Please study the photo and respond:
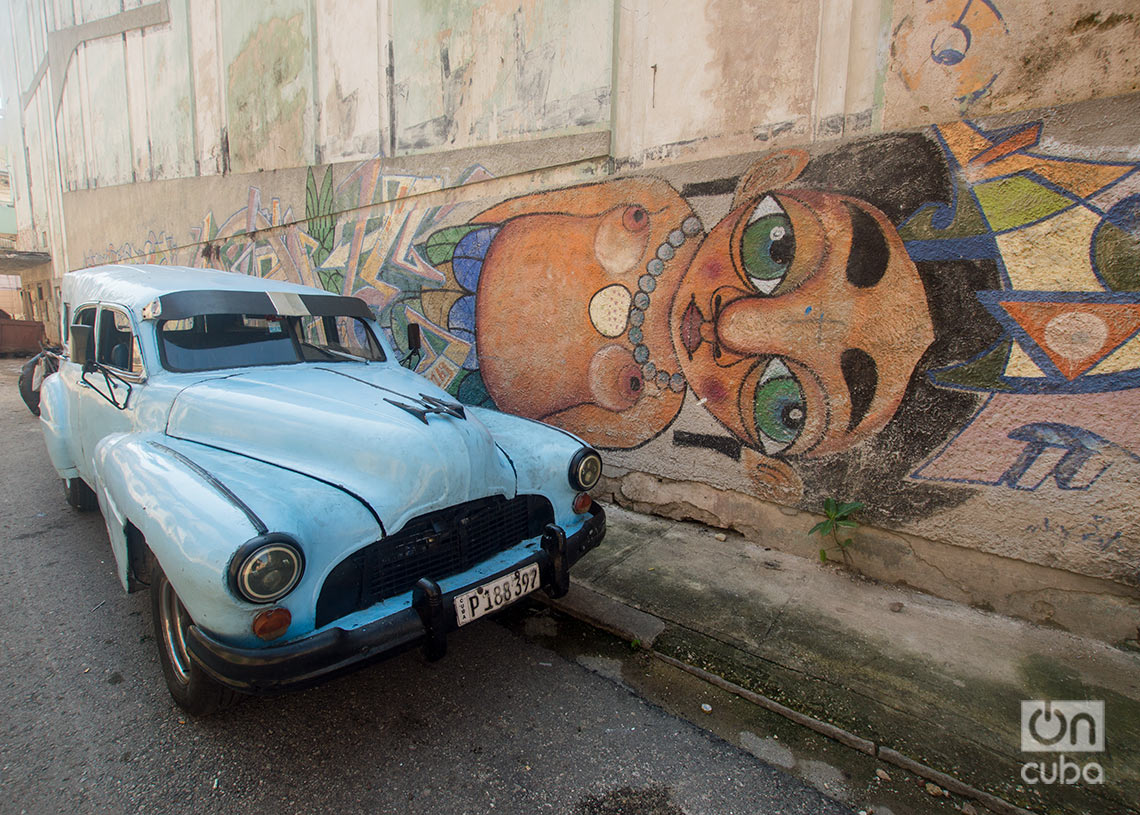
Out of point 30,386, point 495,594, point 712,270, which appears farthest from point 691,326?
point 30,386

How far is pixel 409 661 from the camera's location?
2.62 metres

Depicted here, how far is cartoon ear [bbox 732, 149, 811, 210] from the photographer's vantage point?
349 cm

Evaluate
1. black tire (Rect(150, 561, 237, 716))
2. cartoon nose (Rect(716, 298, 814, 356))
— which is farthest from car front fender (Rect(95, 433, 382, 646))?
cartoon nose (Rect(716, 298, 814, 356))

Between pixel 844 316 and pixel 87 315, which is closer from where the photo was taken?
pixel 844 316

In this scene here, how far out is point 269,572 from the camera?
177 cm

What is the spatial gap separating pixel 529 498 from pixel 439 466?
615 mm

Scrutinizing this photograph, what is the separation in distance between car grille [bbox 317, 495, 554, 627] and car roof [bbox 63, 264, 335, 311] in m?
2.01

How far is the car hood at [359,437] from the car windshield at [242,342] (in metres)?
0.28

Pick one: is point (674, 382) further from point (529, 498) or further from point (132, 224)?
point (132, 224)

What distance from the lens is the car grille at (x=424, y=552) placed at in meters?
2.06

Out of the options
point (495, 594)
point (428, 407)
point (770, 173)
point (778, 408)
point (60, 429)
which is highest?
A: point (770, 173)

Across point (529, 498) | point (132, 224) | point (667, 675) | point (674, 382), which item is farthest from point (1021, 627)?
point (132, 224)

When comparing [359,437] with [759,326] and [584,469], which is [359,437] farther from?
[759,326]

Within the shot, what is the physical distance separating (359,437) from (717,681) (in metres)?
1.92
